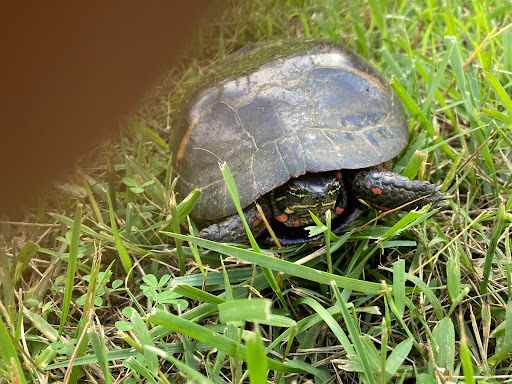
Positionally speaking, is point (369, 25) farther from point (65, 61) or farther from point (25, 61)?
point (25, 61)

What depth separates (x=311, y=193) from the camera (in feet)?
5.84

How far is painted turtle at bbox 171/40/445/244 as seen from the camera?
1.80m

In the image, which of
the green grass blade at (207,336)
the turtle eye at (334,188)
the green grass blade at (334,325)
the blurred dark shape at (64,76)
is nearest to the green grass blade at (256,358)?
the green grass blade at (207,336)

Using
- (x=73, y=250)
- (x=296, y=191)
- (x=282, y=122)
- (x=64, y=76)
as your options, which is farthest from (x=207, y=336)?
(x=64, y=76)

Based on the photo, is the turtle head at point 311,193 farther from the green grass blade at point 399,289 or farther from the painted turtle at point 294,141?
the green grass blade at point 399,289

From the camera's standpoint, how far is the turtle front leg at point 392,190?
180 centimetres

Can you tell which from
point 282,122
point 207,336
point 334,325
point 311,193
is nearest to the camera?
point 207,336

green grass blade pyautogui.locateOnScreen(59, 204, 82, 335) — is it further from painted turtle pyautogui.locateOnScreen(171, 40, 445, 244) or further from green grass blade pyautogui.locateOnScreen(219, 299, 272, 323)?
green grass blade pyautogui.locateOnScreen(219, 299, 272, 323)

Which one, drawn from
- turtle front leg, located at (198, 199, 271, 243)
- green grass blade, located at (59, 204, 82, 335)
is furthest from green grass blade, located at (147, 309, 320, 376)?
turtle front leg, located at (198, 199, 271, 243)

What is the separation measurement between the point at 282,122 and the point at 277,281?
0.69m

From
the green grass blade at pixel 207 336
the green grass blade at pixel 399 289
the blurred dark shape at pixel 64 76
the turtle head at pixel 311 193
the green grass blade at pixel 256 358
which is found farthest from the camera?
the blurred dark shape at pixel 64 76

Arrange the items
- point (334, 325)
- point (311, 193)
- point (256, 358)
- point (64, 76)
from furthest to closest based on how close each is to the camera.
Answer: point (64, 76), point (311, 193), point (334, 325), point (256, 358)

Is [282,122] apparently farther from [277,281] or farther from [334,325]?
[334,325]

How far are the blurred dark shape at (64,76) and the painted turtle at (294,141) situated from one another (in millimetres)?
615
